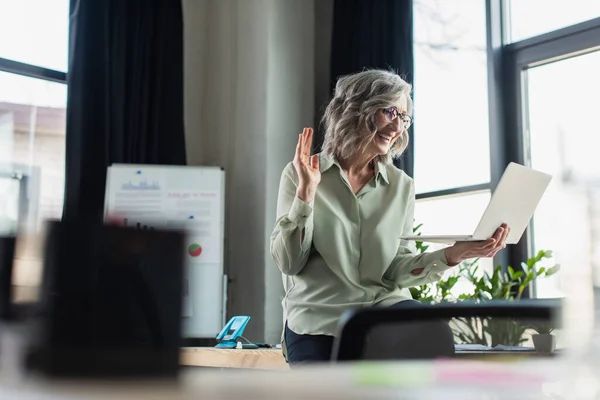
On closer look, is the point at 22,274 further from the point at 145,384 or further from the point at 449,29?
the point at 449,29

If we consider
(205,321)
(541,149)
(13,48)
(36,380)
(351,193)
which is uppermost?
(13,48)

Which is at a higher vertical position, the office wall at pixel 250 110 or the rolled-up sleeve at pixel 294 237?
the office wall at pixel 250 110

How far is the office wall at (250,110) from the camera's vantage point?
4.55 metres

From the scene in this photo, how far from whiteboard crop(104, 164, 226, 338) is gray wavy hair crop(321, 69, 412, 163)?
1.98m

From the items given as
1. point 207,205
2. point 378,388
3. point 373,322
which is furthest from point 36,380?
point 207,205

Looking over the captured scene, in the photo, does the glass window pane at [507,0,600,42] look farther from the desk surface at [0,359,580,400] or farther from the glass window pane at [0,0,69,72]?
the desk surface at [0,359,580,400]

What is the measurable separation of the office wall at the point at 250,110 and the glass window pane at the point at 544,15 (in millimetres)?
1438

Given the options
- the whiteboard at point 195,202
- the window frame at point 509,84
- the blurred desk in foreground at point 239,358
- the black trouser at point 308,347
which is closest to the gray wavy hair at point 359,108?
the black trouser at point 308,347

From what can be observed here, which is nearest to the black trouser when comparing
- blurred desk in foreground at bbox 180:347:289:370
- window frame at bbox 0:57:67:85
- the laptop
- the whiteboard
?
the laptop

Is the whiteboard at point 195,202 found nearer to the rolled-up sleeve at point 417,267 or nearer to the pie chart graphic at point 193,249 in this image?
the pie chart graphic at point 193,249

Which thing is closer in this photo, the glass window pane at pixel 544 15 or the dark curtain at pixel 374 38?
Answer: the glass window pane at pixel 544 15

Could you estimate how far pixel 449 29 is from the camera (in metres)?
4.27

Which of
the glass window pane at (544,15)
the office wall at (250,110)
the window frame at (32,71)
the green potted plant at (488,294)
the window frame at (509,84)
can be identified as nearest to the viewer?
the green potted plant at (488,294)

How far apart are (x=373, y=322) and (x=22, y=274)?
0.40 metres
